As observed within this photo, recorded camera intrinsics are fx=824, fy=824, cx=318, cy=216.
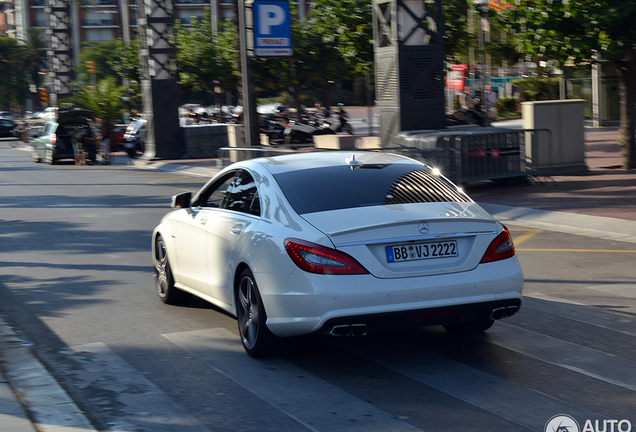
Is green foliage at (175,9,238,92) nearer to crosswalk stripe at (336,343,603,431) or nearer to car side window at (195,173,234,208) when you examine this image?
car side window at (195,173,234,208)

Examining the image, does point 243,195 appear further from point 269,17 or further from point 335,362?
point 269,17

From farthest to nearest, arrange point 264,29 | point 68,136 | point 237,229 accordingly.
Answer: point 68,136 < point 264,29 < point 237,229

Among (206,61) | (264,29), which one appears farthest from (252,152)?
(206,61)

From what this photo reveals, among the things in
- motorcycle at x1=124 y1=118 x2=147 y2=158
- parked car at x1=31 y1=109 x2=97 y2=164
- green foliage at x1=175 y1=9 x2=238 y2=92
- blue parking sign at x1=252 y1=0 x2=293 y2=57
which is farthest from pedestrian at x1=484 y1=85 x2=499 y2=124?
blue parking sign at x1=252 y1=0 x2=293 y2=57

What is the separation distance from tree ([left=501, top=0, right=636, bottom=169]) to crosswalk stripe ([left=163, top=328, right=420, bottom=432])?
1234 cm

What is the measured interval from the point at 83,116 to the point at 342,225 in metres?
28.1

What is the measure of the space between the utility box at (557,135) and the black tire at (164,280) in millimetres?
11193

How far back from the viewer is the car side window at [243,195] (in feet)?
20.9

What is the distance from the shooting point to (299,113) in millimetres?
39031

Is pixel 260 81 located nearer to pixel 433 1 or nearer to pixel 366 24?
pixel 366 24

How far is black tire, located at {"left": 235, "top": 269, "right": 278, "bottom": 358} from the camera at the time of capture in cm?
591

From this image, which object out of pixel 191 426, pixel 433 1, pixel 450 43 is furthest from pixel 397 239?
pixel 450 43

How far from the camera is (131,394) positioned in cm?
533

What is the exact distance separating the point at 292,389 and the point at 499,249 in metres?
1.76
